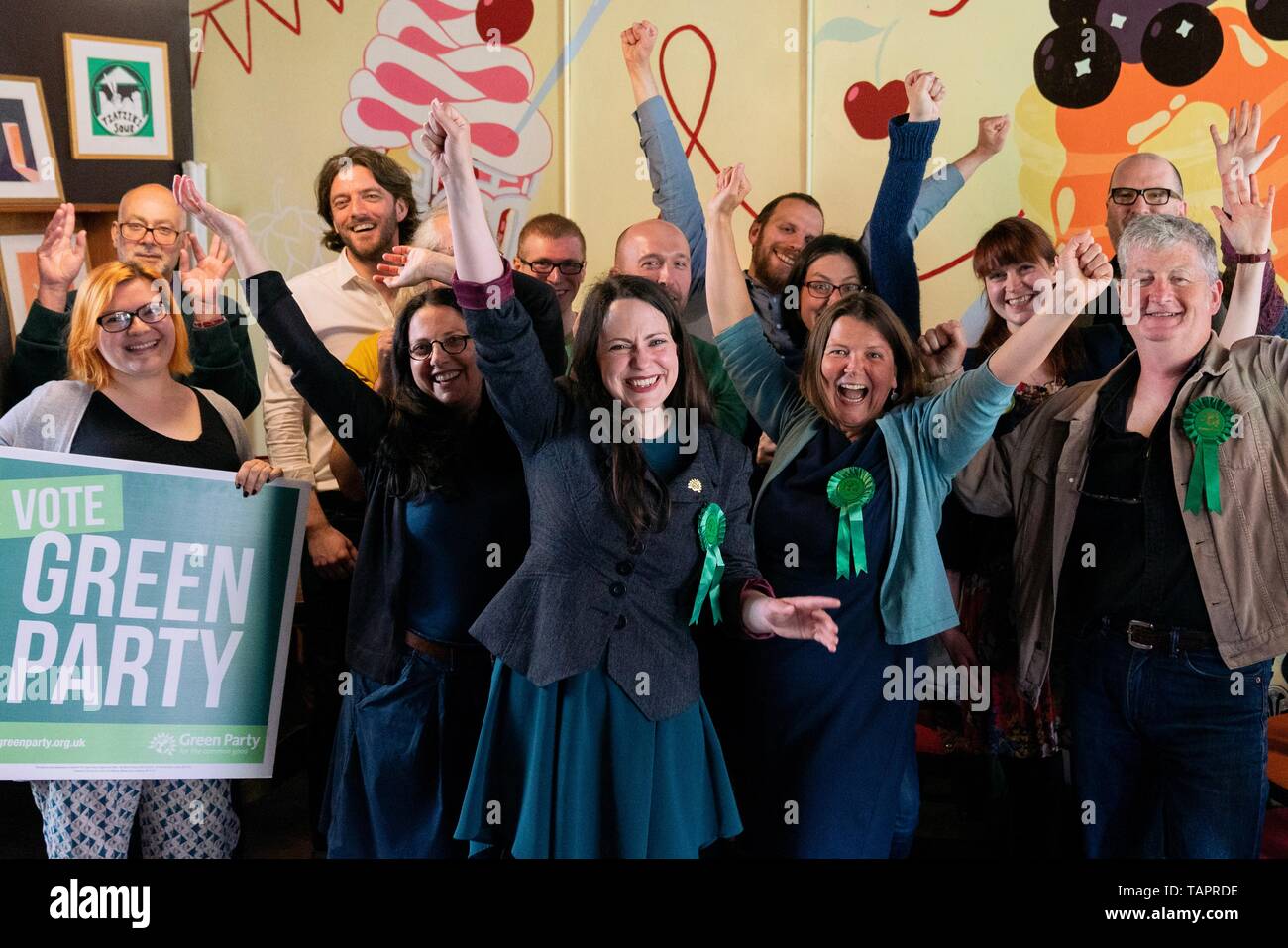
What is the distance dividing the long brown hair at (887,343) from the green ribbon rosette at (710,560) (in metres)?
0.43

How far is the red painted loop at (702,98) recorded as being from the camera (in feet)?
15.4

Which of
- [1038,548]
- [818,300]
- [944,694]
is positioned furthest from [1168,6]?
[944,694]

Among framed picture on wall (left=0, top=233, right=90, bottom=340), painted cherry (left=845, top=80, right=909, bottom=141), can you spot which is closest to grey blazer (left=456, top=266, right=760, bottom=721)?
framed picture on wall (left=0, top=233, right=90, bottom=340)

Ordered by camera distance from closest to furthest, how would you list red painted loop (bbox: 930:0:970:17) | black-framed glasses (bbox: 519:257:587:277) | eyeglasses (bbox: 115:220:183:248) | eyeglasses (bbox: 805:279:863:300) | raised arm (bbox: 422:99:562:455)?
raised arm (bbox: 422:99:562:455) < eyeglasses (bbox: 805:279:863:300) < black-framed glasses (bbox: 519:257:587:277) < eyeglasses (bbox: 115:220:183:248) < red painted loop (bbox: 930:0:970:17)

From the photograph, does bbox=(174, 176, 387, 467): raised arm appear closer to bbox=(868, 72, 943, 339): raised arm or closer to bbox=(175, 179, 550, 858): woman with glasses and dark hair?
bbox=(175, 179, 550, 858): woman with glasses and dark hair

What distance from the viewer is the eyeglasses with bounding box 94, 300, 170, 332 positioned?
117 inches

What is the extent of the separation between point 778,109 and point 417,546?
2.57 metres

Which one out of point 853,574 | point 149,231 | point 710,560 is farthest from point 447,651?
point 149,231

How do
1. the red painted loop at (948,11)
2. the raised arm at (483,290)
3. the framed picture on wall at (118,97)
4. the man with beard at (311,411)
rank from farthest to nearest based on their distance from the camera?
1. the red painted loop at (948,11)
2. the framed picture on wall at (118,97)
3. the man with beard at (311,411)
4. the raised arm at (483,290)

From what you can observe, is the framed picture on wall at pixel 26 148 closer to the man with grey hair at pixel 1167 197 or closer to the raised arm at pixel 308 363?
the raised arm at pixel 308 363

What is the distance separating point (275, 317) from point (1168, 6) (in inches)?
129

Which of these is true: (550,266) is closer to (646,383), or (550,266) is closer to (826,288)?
(826,288)

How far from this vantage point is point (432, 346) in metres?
2.82

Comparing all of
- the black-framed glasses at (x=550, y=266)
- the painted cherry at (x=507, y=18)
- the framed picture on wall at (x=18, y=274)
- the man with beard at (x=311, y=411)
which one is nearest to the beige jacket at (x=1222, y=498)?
the black-framed glasses at (x=550, y=266)
